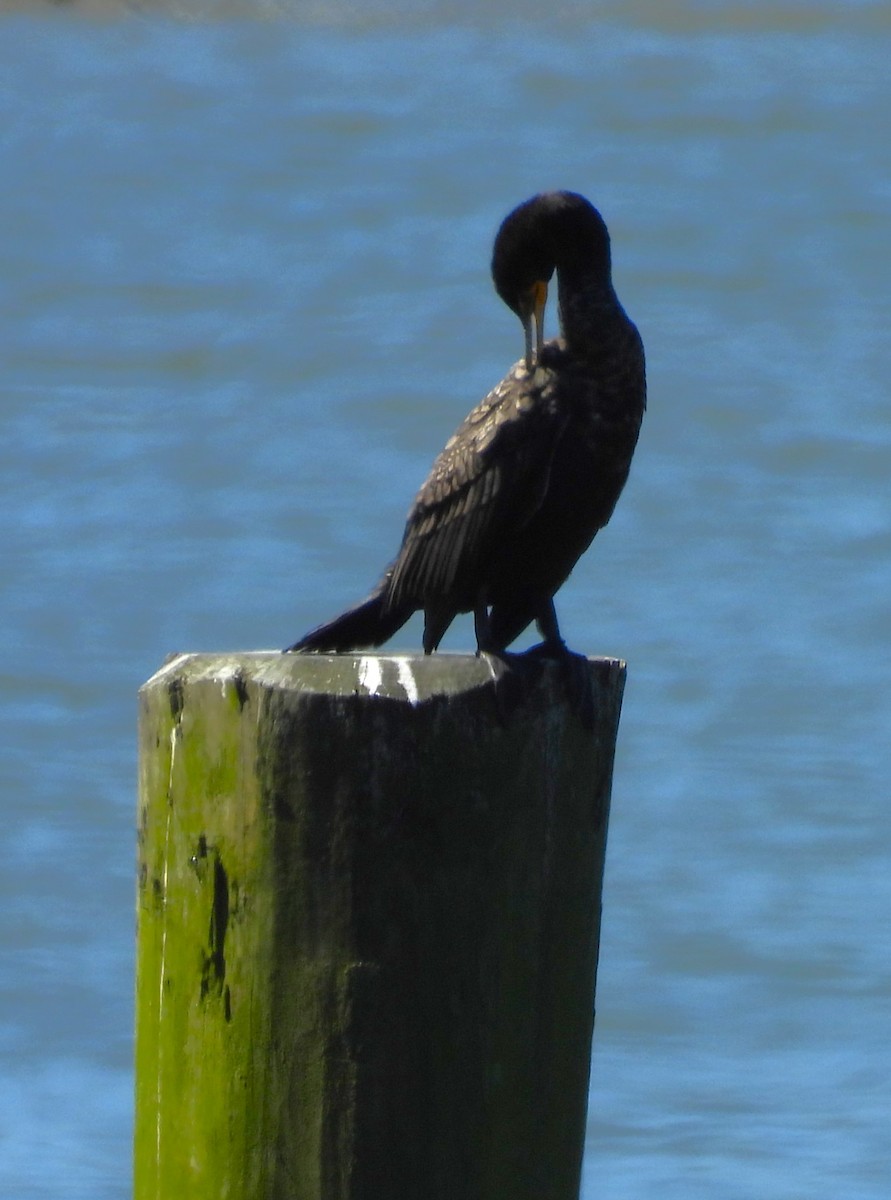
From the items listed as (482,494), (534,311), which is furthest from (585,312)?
(482,494)

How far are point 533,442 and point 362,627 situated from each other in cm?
43

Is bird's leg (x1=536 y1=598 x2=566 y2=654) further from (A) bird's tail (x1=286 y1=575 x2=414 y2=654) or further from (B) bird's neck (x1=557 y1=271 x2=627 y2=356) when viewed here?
(B) bird's neck (x1=557 y1=271 x2=627 y2=356)

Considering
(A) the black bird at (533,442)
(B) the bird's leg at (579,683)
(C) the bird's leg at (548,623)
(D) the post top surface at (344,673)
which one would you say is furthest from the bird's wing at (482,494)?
(D) the post top surface at (344,673)

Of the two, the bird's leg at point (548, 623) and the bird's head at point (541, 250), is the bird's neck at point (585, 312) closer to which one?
the bird's head at point (541, 250)

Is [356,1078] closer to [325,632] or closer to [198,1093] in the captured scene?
[198,1093]

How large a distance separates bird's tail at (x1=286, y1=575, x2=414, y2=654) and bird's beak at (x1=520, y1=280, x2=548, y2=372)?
1.58 feet

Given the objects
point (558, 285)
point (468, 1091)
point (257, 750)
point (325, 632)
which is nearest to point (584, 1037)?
point (468, 1091)

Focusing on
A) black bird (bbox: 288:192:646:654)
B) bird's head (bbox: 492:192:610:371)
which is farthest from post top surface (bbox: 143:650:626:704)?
bird's head (bbox: 492:192:610:371)

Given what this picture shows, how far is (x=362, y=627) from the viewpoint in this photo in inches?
120

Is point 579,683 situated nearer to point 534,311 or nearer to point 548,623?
point 548,623

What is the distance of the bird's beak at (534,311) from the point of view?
3143mm

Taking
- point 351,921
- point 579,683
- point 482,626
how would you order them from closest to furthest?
1. point 351,921
2. point 579,683
3. point 482,626

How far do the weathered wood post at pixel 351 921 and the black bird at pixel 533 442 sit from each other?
35.8 inches

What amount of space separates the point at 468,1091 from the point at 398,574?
46.0 inches
